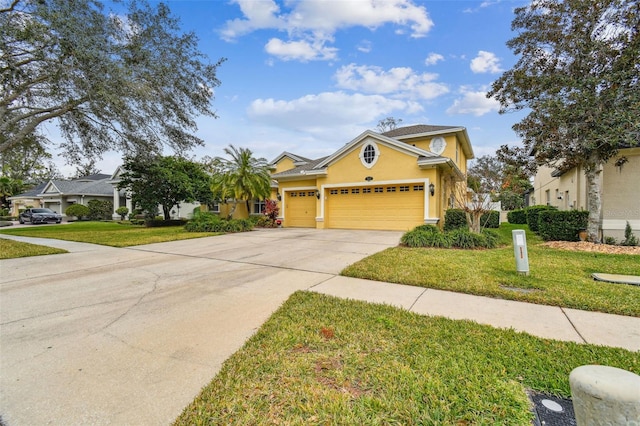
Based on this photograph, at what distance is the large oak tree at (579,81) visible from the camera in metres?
8.12

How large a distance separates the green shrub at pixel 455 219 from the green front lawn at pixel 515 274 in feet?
13.8

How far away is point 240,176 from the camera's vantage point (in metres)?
16.4

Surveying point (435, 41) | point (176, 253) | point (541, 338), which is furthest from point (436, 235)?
point (435, 41)

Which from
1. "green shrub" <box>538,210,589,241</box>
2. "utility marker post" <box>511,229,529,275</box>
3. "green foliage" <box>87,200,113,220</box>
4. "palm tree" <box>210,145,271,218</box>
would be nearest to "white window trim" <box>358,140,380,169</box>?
"palm tree" <box>210,145,271,218</box>

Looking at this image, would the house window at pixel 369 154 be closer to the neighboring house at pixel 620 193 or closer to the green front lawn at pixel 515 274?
the green front lawn at pixel 515 274

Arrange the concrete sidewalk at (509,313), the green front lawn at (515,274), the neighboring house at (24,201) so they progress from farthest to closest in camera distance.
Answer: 1. the neighboring house at (24,201)
2. the green front lawn at (515,274)
3. the concrete sidewalk at (509,313)

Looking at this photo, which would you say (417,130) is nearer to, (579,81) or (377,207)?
Result: (377,207)

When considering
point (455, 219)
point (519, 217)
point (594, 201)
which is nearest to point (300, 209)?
point (455, 219)

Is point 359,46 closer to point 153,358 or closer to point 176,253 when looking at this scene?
point 176,253

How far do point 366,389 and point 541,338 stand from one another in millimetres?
2221

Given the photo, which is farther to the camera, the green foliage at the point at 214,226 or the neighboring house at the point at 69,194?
the neighboring house at the point at 69,194

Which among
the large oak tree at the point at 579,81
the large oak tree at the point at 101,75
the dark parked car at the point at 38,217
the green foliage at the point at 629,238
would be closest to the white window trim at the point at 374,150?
the large oak tree at the point at 579,81

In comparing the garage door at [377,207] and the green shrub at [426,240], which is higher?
the garage door at [377,207]

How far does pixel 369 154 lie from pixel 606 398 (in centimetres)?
1467
